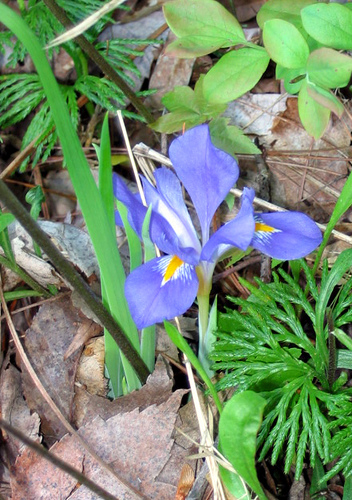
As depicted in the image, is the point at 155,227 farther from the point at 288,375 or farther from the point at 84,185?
the point at 288,375

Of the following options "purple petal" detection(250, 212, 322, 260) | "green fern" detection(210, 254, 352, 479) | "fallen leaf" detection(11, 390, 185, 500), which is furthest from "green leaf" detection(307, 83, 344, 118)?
"fallen leaf" detection(11, 390, 185, 500)

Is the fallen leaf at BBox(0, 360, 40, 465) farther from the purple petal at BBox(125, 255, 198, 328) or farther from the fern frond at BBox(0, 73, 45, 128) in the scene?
the fern frond at BBox(0, 73, 45, 128)

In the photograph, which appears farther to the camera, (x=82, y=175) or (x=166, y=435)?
(x=166, y=435)

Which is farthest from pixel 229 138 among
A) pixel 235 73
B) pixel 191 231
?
pixel 191 231

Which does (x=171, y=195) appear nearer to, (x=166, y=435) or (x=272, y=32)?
(x=272, y=32)

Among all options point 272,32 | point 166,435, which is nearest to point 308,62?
point 272,32

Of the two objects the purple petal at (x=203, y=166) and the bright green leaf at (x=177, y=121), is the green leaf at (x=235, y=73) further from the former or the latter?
the bright green leaf at (x=177, y=121)
